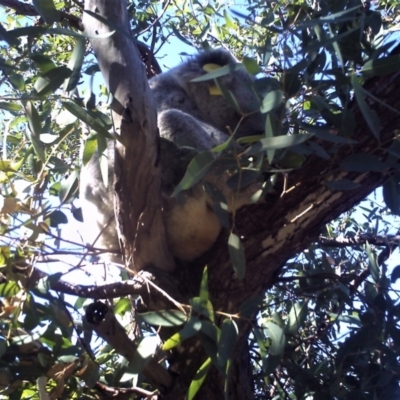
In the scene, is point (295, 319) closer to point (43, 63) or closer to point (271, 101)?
point (271, 101)

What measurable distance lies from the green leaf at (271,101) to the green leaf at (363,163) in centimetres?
34

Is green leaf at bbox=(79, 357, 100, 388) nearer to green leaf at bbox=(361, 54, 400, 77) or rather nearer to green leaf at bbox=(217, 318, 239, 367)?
green leaf at bbox=(217, 318, 239, 367)

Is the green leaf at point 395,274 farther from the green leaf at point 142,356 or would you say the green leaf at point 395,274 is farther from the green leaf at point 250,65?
the green leaf at point 250,65

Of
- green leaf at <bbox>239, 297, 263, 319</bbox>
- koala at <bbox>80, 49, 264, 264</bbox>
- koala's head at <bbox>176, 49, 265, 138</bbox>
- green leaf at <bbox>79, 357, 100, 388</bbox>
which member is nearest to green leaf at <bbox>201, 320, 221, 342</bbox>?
green leaf at <bbox>239, 297, 263, 319</bbox>

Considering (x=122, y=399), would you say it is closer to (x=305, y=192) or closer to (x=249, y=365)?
(x=249, y=365)

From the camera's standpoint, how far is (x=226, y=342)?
150 centimetres

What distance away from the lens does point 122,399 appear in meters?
1.93

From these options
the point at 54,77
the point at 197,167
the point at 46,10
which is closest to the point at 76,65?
the point at 54,77

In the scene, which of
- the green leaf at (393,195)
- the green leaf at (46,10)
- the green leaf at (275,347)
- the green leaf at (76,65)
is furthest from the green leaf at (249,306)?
the green leaf at (46,10)

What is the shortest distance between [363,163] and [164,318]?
2.11 ft

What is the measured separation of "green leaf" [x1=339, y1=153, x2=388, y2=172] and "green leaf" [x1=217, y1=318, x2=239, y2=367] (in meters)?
0.51

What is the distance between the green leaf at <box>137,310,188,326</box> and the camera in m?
1.58

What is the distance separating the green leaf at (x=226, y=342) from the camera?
58.2 inches

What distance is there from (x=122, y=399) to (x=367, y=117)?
110cm
